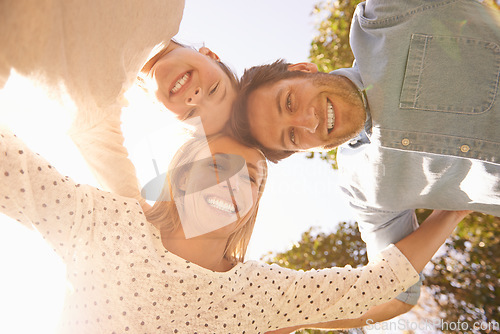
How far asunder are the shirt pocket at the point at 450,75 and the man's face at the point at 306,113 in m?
0.25

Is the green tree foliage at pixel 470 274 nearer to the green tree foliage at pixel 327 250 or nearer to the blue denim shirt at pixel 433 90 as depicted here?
the green tree foliage at pixel 327 250

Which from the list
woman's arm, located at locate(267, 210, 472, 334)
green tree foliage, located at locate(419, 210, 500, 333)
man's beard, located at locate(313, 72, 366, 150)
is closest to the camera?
man's beard, located at locate(313, 72, 366, 150)

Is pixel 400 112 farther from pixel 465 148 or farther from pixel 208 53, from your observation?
pixel 208 53

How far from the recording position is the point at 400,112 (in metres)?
1.77

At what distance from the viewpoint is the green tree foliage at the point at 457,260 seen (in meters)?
2.68

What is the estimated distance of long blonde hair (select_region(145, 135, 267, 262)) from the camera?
5.82 ft

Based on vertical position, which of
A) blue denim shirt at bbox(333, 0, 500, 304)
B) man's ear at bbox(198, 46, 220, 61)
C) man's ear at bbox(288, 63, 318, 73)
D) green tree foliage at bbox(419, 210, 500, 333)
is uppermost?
man's ear at bbox(198, 46, 220, 61)

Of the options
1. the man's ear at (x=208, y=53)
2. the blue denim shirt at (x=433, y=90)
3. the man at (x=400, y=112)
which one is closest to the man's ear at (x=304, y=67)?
the man at (x=400, y=112)

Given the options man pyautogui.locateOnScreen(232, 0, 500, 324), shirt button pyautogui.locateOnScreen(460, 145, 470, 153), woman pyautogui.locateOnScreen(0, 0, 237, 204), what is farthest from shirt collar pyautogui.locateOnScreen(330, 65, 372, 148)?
woman pyautogui.locateOnScreen(0, 0, 237, 204)

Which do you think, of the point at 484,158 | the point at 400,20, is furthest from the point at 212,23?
the point at 484,158

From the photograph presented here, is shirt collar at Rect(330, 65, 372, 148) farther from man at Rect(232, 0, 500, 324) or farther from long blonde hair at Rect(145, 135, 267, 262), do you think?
long blonde hair at Rect(145, 135, 267, 262)

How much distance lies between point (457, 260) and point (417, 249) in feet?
3.72

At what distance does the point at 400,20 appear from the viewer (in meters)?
1.76

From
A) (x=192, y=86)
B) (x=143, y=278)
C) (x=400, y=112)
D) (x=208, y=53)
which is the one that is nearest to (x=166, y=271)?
(x=143, y=278)
